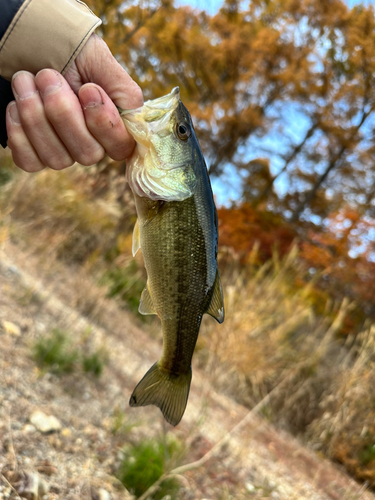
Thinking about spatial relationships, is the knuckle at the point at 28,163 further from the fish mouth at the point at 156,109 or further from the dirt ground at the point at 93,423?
the dirt ground at the point at 93,423

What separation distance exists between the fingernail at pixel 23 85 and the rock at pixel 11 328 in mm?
2737

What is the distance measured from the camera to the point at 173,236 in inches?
59.9

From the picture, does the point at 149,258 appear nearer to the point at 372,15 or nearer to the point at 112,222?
the point at 112,222

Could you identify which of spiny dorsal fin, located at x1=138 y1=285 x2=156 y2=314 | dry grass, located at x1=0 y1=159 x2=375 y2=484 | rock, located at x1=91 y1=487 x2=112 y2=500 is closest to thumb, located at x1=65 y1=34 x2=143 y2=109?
spiny dorsal fin, located at x1=138 y1=285 x2=156 y2=314

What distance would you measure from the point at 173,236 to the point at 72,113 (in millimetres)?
599

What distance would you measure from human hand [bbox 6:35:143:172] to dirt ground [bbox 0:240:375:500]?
1.81 metres

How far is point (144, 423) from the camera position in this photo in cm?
372

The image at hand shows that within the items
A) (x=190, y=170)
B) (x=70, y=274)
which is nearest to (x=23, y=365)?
(x=190, y=170)

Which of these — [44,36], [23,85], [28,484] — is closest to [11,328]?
[28,484]

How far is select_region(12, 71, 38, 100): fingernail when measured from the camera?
149 cm

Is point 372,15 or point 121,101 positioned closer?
point 121,101

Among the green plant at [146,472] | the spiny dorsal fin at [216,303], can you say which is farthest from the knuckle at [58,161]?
the green plant at [146,472]

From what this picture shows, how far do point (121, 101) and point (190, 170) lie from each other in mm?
461

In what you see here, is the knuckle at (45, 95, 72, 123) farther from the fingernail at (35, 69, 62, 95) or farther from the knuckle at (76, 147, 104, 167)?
the knuckle at (76, 147, 104, 167)
